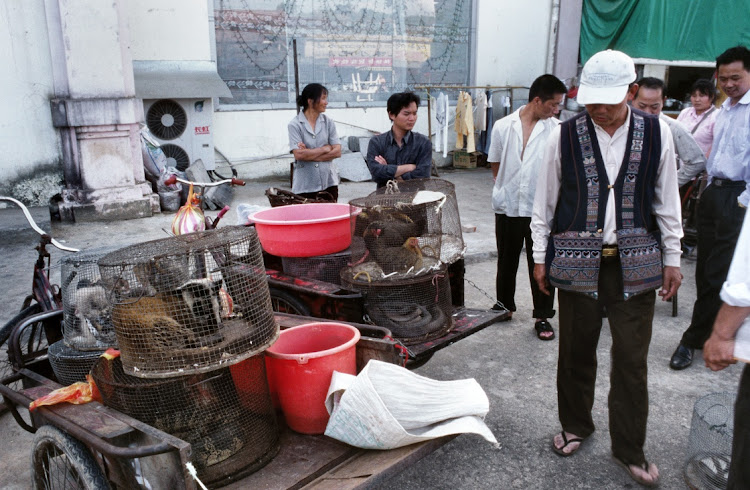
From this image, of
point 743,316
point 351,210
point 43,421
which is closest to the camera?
point 743,316

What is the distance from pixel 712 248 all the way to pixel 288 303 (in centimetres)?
307

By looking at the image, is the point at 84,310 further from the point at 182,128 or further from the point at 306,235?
the point at 182,128

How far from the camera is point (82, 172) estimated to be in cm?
832

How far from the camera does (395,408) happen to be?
2441mm

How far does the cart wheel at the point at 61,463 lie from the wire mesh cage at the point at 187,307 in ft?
1.31

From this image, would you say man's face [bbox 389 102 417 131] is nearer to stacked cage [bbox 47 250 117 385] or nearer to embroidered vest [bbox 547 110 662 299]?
embroidered vest [bbox 547 110 662 299]

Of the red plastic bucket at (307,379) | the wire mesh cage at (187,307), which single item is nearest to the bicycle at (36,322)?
the wire mesh cage at (187,307)

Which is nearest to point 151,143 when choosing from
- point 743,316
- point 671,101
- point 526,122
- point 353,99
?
point 353,99

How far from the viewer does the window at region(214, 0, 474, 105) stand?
452 inches

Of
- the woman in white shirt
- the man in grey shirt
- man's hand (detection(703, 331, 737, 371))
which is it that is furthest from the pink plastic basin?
the woman in white shirt

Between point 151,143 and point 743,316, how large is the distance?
8951 millimetres

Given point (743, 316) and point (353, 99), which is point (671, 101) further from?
point (743, 316)

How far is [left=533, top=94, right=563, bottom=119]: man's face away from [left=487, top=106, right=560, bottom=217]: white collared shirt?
0.08 meters

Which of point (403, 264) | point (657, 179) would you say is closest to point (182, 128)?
point (403, 264)
